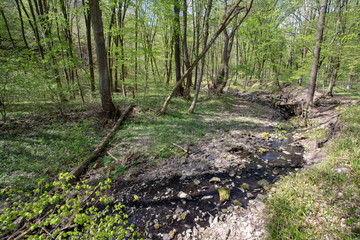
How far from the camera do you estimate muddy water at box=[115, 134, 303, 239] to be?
3.34 metres

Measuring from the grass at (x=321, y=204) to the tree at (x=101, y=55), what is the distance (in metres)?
Result: 7.30

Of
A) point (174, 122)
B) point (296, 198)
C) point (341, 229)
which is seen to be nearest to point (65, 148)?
point (174, 122)

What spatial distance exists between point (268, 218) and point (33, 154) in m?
6.98

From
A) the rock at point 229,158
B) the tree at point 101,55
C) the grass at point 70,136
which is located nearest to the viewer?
the grass at point 70,136

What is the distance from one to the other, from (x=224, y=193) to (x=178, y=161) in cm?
196

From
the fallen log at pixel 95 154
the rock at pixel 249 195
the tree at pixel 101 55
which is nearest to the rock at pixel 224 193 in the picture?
the rock at pixel 249 195

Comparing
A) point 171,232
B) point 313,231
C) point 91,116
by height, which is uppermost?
point 91,116

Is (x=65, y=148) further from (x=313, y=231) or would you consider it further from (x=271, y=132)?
(x=271, y=132)

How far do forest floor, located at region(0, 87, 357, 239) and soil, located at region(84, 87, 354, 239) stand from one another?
0.02 metres

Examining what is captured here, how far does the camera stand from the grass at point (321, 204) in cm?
224

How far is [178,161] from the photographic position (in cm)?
545

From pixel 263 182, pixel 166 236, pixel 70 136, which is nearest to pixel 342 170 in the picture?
pixel 263 182

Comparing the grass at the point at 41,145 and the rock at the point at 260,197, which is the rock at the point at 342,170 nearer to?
the rock at the point at 260,197

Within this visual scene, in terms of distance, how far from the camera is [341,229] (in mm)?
2176
